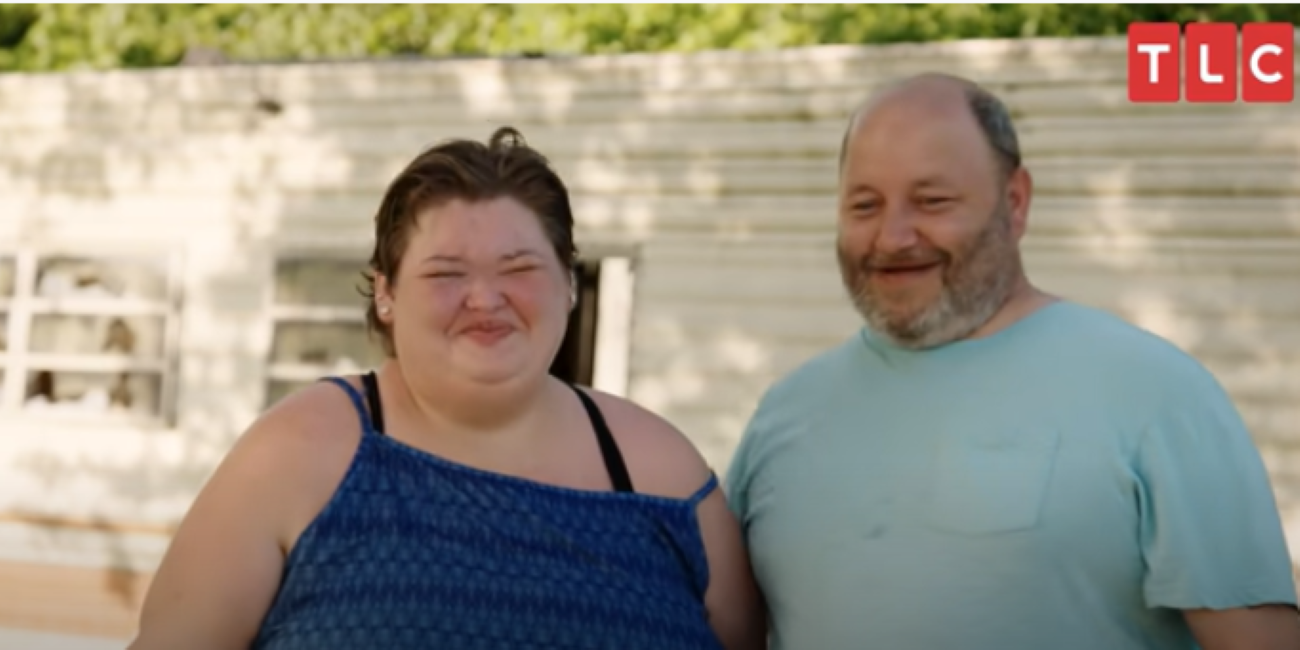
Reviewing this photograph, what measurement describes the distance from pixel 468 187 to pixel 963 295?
2.67 ft

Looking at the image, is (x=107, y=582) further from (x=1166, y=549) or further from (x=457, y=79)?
(x=1166, y=549)

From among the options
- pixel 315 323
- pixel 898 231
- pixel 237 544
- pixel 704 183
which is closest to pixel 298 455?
pixel 237 544

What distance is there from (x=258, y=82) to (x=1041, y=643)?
18.8 feet

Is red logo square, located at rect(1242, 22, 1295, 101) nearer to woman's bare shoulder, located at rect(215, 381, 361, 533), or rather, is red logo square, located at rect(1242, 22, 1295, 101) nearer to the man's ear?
the man's ear

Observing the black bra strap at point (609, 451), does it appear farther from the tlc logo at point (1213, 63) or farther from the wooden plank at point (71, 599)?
the wooden plank at point (71, 599)

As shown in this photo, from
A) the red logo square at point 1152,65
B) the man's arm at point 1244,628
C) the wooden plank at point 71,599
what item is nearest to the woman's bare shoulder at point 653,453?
the man's arm at point 1244,628

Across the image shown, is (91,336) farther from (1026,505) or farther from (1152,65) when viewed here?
(1026,505)

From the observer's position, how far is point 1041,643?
2385 mm

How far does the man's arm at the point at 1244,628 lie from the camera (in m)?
2.29

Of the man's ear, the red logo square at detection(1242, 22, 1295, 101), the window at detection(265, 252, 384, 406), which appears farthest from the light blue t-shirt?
the window at detection(265, 252, 384, 406)

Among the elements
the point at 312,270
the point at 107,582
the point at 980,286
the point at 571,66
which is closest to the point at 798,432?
the point at 980,286

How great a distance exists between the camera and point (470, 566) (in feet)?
7.40

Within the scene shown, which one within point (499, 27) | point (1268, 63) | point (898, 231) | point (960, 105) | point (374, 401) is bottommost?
point (374, 401)

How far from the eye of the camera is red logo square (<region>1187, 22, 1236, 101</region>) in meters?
6.00
